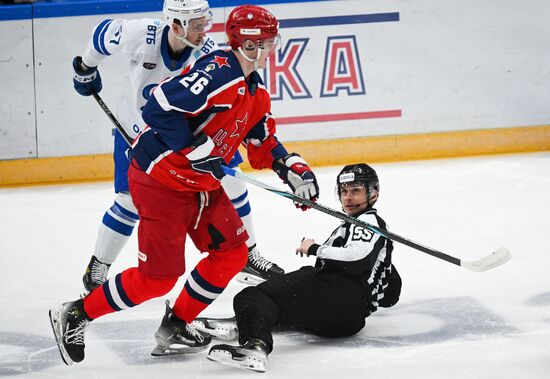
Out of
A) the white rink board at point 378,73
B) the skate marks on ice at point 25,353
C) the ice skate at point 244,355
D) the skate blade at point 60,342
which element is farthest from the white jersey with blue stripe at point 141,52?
the white rink board at point 378,73

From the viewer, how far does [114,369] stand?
3.24m

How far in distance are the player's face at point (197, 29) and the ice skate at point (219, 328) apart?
3.38ft

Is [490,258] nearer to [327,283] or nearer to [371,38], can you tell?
[327,283]

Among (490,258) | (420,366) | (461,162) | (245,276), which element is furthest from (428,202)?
(420,366)

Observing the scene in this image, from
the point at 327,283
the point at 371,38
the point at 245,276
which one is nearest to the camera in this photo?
the point at 327,283

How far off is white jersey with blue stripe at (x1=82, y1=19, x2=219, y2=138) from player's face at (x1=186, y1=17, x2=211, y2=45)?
92mm

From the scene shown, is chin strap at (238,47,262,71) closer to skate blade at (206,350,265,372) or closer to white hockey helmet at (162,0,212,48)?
white hockey helmet at (162,0,212,48)

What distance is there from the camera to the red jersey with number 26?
304 cm

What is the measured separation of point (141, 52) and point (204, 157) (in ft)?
3.25

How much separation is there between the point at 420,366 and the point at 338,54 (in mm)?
3213

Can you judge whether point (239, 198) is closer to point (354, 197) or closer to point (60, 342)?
point (354, 197)

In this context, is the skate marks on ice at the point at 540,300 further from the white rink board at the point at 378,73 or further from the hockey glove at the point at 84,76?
the white rink board at the point at 378,73

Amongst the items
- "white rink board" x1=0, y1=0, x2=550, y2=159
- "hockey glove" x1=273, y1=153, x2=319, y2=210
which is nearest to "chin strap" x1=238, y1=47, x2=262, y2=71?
"hockey glove" x1=273, y1=153, x2=319, y2=210

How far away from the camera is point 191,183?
317cm
